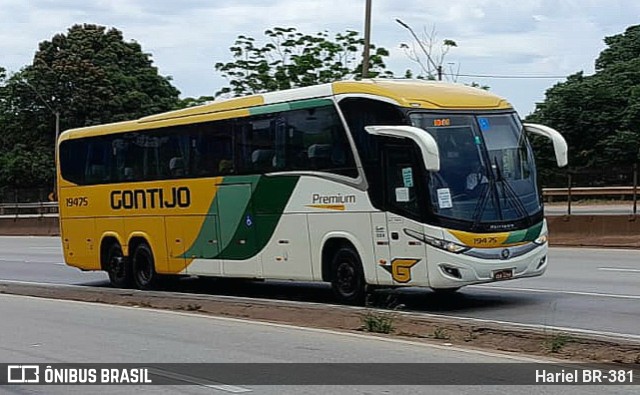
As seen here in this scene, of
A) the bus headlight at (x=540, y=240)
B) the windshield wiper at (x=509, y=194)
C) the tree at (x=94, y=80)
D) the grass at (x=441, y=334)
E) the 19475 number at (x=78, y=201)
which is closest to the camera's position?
the grass at (x=441, y=334)

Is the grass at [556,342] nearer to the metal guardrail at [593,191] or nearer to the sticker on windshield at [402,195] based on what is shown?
the sticker on windshield at [402,195]

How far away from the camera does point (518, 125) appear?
51.2ft

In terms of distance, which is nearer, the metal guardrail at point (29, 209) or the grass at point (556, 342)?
the grass at point (556, 342)

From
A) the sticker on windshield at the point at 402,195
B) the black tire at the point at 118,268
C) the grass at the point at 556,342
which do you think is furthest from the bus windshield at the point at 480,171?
the black tire at the point at 118,268

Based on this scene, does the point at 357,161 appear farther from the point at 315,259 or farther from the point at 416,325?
the point at 416,325

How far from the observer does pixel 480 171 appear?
48.4 feet

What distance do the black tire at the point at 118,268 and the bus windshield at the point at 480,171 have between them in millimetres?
8546

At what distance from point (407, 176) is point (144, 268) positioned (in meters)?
7.86

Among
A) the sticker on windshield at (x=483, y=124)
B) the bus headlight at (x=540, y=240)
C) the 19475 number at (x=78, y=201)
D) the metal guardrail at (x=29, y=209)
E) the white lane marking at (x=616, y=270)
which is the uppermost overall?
the sticker on windshield at (x=483, y=124)

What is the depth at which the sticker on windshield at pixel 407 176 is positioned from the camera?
14.7 meters

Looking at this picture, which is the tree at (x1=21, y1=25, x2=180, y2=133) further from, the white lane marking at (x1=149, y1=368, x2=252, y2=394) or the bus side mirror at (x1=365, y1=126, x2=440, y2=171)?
the white lane marking at (x1=149, y1=368, x2=252, y2=394)

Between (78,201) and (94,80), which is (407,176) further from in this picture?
(94,80)

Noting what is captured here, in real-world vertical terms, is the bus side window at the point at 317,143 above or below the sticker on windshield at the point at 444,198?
above

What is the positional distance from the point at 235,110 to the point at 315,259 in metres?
3.29
